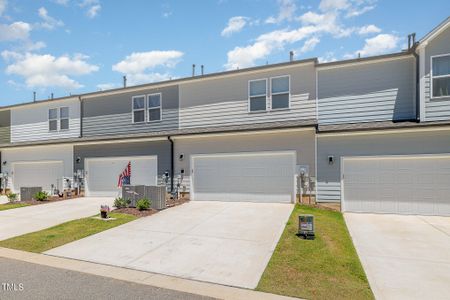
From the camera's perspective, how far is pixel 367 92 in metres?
12.0

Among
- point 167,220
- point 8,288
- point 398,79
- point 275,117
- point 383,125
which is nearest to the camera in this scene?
point 8,288

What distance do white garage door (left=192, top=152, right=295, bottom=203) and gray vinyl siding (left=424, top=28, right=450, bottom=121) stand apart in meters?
5.46

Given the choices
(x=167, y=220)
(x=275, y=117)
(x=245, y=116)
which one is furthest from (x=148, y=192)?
(x=275, y=117)

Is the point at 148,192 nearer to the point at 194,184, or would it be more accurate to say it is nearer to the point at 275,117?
the point at 194,184

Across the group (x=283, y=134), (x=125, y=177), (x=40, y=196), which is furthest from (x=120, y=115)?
(x=283, y=134)

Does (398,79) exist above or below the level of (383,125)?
above

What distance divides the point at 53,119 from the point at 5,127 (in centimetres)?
520

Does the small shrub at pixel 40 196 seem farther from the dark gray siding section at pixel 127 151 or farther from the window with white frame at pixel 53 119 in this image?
the window with white frame at pixel 53 119

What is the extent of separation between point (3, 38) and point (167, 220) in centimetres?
1430

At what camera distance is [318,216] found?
9.94m

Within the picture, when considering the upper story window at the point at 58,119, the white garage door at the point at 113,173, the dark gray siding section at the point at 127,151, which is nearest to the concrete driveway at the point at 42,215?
the white garage door at the point at 113,173

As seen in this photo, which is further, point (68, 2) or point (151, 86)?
point (151, 86)

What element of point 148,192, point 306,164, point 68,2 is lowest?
point 148,192

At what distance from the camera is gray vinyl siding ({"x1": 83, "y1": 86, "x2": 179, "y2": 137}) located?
50.4 feet
